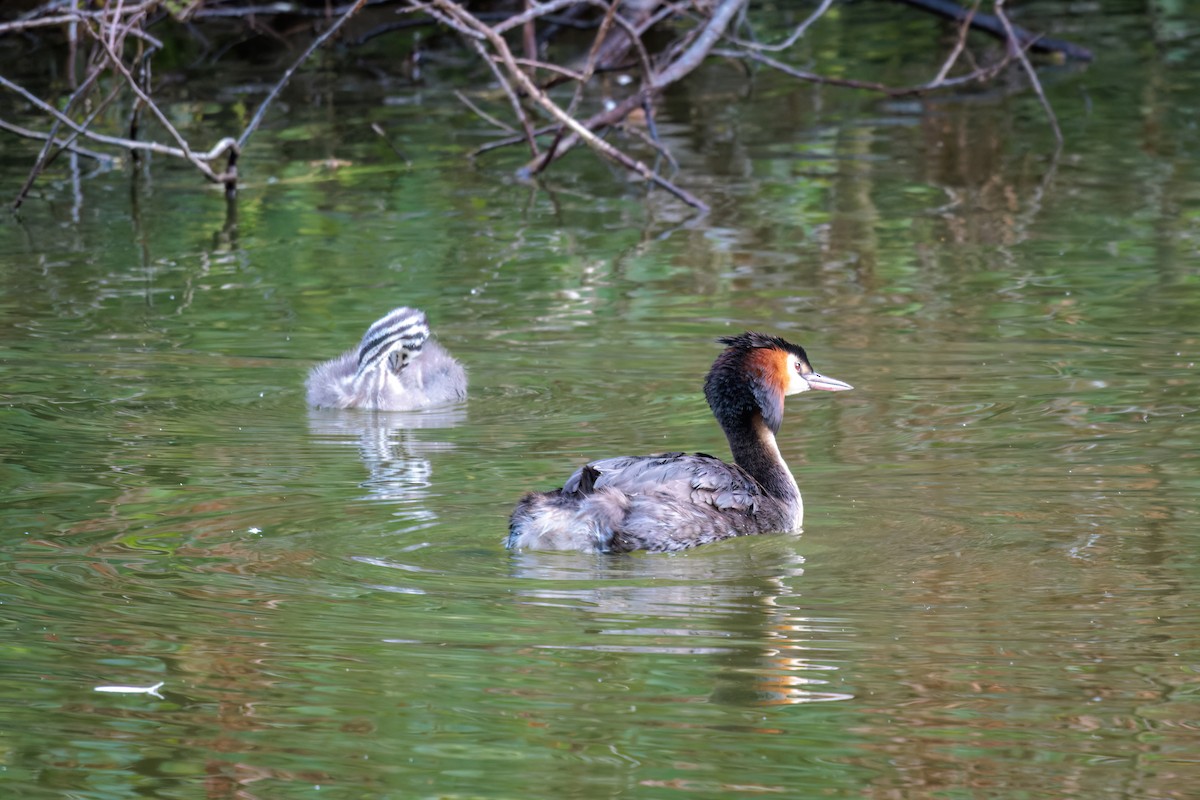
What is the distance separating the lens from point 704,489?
692 cm

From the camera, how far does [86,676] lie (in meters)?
5.53

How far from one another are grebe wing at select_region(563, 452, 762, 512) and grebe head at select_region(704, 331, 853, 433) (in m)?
0.38

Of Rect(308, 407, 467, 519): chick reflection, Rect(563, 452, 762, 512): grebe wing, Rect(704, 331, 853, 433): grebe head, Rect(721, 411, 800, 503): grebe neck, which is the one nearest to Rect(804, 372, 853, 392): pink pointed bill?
Rect(704, 331, 853, 433): grebe head

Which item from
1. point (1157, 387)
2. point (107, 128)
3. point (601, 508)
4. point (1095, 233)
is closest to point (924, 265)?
point (1095, 233)

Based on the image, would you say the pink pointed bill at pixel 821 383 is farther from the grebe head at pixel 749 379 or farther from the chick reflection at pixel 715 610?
the chick reflection at pixel 715 610

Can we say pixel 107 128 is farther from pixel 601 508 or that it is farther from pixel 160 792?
pixel 160 792

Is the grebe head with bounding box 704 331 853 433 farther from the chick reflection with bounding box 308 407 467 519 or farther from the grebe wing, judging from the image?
the chick reflection with bounding box 308 407 467 519

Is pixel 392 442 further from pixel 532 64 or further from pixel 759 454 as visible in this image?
pixel 532 64

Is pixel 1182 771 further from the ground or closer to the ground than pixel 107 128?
closer to the ground

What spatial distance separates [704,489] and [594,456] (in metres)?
1.19

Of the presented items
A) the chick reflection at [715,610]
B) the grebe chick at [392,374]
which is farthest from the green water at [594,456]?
the grebe chick at [392,374]

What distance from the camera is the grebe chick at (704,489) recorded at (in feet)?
21.7

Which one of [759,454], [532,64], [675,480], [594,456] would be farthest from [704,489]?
[532,64]

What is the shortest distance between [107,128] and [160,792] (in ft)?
43.1
